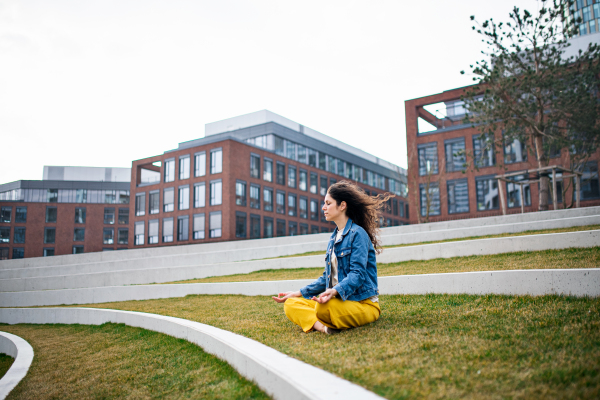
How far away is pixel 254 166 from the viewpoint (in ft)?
144

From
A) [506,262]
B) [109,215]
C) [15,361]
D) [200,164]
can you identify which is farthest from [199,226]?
[506,262]

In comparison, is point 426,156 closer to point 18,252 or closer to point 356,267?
point 356,267

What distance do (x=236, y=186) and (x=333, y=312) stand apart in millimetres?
36847

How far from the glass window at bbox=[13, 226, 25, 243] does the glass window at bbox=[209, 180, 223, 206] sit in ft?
115

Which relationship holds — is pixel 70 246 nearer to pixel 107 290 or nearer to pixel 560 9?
pixel 107 290

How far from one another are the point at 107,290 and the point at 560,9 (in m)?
22.5

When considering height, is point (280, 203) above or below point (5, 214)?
below

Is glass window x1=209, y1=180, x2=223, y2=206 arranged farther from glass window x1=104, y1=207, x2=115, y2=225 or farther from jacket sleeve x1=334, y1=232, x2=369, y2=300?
jacket sleeve x1=334, y1=232, x2=369, y2=300

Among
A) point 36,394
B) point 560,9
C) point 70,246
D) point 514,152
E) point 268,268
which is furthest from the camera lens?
point 70,246

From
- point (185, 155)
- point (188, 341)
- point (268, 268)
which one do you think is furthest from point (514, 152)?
point (188, 341)

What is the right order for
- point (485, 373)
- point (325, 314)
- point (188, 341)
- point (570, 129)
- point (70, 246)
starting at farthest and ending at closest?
point (70, 246)
point (570, 129)
point (188, 341)
point (325, 314)
point (485, 373)

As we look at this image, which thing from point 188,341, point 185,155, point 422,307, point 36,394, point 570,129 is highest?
point 185,155

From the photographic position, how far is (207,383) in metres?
4.20

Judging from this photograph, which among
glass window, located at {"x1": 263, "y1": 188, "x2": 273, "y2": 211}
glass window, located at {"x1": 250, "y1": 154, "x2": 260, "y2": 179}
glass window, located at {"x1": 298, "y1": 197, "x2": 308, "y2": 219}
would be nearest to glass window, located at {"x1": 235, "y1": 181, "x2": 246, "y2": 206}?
glass window, located at {"x1": 250, "y1": 154, "x2": 260, "y2": 179}
